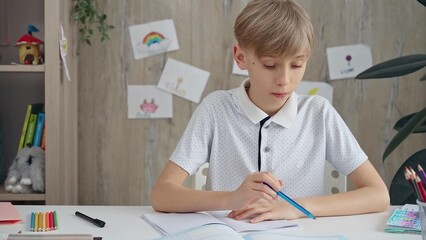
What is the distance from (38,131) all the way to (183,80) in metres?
0.61

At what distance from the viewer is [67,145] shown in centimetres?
257

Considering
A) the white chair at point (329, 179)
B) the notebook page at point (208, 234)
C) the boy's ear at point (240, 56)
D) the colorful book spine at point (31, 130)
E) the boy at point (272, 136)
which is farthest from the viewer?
the colorful book spine at point (31, 130)

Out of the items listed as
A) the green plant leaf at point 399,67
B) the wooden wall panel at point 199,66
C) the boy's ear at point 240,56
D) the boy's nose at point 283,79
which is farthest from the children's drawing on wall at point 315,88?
the boy's nose at point 283,79

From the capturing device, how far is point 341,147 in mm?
1820

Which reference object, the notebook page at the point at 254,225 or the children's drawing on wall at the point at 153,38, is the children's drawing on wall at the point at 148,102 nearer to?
the children's drawing on wall at the point at 153,38

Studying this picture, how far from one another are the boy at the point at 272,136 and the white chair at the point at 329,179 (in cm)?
5

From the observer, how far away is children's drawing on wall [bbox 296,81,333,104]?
8.91 feet

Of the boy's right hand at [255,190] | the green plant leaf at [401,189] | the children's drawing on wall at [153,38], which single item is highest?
the children's drawing on wall at [153,38]

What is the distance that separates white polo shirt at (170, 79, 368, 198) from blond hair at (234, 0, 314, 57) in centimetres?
21

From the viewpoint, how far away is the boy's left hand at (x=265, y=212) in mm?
1505

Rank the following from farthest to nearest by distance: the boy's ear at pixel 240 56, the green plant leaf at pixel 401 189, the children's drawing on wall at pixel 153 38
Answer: the children's drawing on wall at pixel 153 38 < the green plant leaf at pixel 401 189 < the boy's ear at pixel 240 56

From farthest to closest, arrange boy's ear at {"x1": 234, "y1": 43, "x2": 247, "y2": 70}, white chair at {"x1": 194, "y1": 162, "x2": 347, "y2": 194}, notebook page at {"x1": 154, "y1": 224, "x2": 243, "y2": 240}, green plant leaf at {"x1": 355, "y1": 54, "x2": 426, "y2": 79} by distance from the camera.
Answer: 1. green plant leaf at {"x1": 355, "y1": 54, "x2": 426, "y2": 79}
2. white chair at {"x1": 194, "y1": 162, "x2": 347, "y2": 194}
3. boy's ear at {"x1": 234, "y1": 43, "x2": 247, "y2": 70}
4. notebook page at {"x1": 154, "y1": 224, "x2": 243, "y2": 240}

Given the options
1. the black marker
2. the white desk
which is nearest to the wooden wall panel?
the white desk

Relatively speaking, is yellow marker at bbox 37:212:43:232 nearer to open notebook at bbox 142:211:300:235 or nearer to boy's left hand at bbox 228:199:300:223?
open notebook at bbox 142:211:300:235
